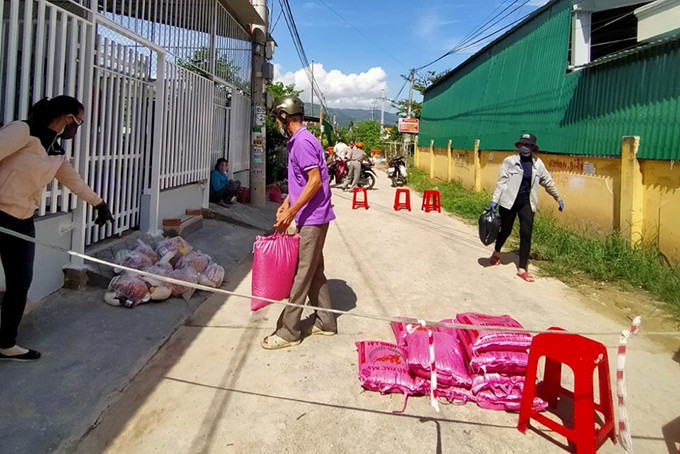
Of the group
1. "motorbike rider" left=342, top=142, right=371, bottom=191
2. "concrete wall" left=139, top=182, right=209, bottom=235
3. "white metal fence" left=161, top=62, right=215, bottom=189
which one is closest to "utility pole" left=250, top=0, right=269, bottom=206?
"white metal fence" left=161, top=62, right=215, bottom=189

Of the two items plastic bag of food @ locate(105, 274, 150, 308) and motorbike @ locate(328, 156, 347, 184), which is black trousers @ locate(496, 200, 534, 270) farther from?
motorbike @ locate(328, 156, 347, 184)

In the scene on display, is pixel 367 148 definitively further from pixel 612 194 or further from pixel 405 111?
pixel 612 194

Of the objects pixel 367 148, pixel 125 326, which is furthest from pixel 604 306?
pixel 367 148

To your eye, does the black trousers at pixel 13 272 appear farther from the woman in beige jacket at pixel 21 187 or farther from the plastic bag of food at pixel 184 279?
the plastic bag of food at pixel 184 279

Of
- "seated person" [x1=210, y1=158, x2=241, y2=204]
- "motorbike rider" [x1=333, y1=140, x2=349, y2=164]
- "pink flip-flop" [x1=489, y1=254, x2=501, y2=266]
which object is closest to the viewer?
"pink flip-flop" [x1=489, y1=254, x2=501, y2=266]

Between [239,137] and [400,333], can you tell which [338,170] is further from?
[400,333]

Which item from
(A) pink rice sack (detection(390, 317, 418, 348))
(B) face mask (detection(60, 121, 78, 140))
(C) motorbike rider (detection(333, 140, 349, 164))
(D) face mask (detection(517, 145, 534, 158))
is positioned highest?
(C) motorbike rider (detection(333, 140, 349, 164))

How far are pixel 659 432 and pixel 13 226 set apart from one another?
412 cm

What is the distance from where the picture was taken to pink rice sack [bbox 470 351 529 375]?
3125 mm

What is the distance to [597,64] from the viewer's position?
8.08m

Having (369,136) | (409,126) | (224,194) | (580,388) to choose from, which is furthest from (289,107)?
(369,136)

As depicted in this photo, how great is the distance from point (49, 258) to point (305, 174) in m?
2.28

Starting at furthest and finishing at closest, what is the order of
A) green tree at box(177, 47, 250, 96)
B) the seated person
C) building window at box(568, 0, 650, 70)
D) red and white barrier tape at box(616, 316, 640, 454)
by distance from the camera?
the seated person
building window at box(568, 0, 650, 70)
green tree at box(177, 47, 250, 96)
red and white barrier tape at box(616, 316, 640, 454)

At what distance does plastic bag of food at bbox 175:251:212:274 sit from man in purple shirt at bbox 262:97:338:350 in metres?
1.65
